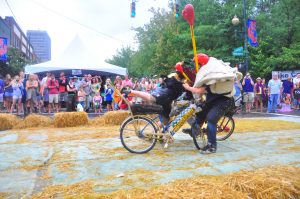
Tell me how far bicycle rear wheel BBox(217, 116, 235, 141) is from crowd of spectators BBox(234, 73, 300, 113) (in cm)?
696

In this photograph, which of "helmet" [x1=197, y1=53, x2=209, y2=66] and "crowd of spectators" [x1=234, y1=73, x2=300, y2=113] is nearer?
"helmet" [x1=197, y1=53, x2=209, y2=66]

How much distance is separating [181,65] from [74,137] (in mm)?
3310

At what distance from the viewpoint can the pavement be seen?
408 cm

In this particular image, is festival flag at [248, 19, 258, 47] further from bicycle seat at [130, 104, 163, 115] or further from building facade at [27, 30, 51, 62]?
building facade at [27, 30, 51, 62]

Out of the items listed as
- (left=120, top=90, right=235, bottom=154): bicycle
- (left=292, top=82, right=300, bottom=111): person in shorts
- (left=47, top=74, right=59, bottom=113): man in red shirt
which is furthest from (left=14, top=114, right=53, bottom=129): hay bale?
(left=292, top=82, right=300, bottom=111): person in shorts

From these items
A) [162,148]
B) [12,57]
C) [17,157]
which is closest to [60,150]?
[17,157]

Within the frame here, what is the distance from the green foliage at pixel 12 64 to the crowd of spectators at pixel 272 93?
30.3 meters

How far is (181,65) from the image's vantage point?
6.09 metres

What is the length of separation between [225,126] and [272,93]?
8868 mm

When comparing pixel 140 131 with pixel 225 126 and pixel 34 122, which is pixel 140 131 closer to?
pixel 225 126

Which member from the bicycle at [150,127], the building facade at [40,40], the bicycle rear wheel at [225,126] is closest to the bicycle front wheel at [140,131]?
the bicycle at [150,127]

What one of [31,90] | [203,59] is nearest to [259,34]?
[31,90]

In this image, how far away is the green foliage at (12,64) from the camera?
36.8 metres

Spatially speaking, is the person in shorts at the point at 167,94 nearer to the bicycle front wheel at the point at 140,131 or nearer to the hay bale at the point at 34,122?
the bicycle front wheel at the point at 140,131
